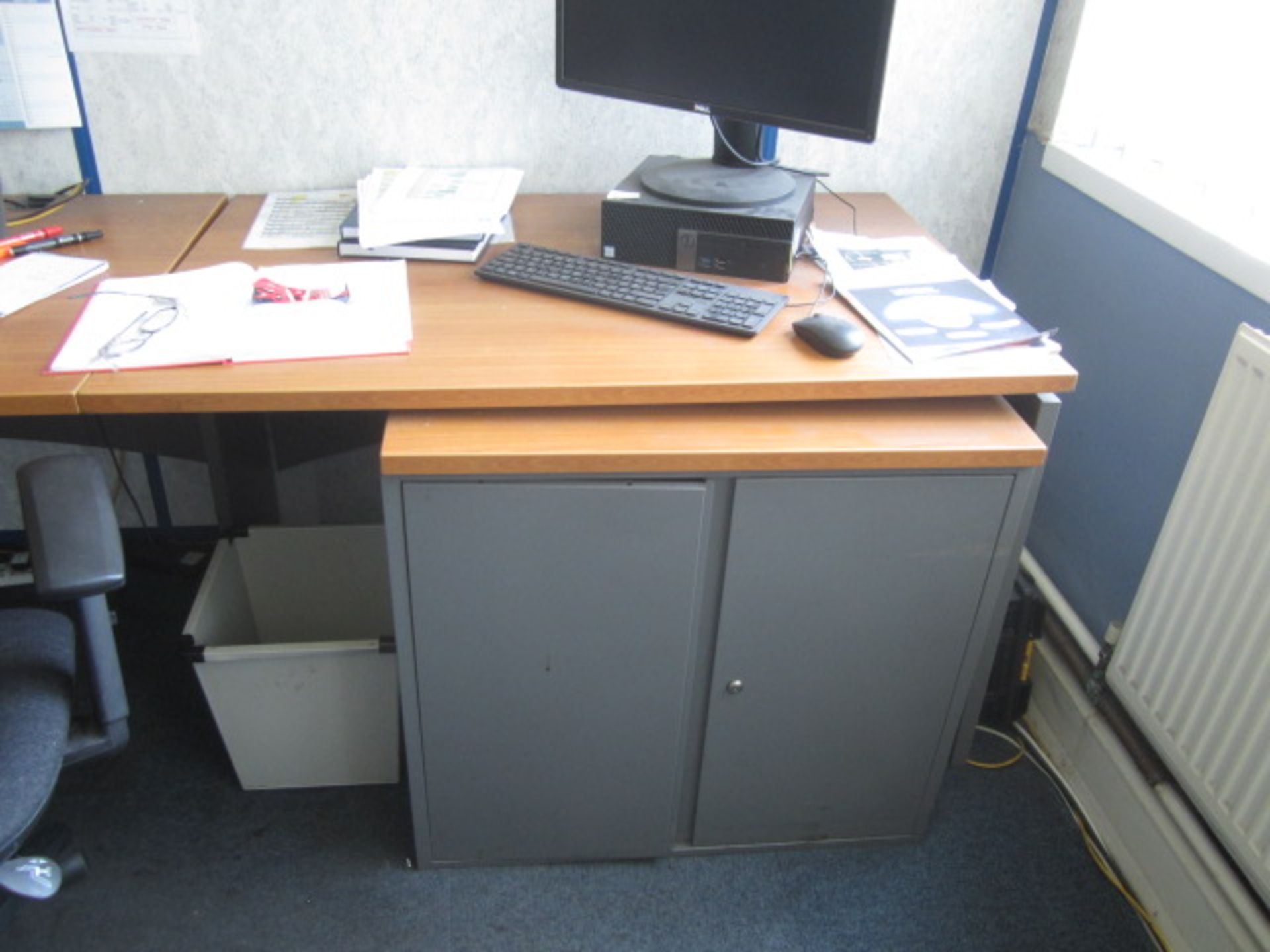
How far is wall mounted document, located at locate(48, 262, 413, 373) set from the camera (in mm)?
1242

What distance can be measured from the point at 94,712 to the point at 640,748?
681 millimetres

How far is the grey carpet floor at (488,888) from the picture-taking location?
4.80 ft

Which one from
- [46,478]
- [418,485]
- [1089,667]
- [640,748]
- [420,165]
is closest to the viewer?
[46,478]

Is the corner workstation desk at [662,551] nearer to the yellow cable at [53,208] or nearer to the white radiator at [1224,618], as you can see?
the white radiator at [1224,618]

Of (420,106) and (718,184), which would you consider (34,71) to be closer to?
(420,106)

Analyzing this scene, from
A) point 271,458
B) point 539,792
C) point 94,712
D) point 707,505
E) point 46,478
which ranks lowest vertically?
point 539,792

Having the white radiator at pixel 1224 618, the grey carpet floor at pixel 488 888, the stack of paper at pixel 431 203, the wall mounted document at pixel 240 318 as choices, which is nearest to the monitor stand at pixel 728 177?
the stack of paper at pixel 431 203

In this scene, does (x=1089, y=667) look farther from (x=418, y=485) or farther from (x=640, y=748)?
(x=418, y=485)

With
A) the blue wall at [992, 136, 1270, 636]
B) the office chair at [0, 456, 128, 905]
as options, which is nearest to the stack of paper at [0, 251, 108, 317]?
the office chair at [0, 456, 128, 905]

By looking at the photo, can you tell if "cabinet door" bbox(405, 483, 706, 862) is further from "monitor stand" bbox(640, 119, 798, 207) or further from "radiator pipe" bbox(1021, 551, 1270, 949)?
"radiator pipe" bbox(1021, 551, 1270, 949)

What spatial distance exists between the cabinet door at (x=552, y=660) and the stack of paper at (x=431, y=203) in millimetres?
507

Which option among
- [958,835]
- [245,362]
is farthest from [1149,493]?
[245,362]

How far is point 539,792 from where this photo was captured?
147 cm

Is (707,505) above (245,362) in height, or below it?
below
